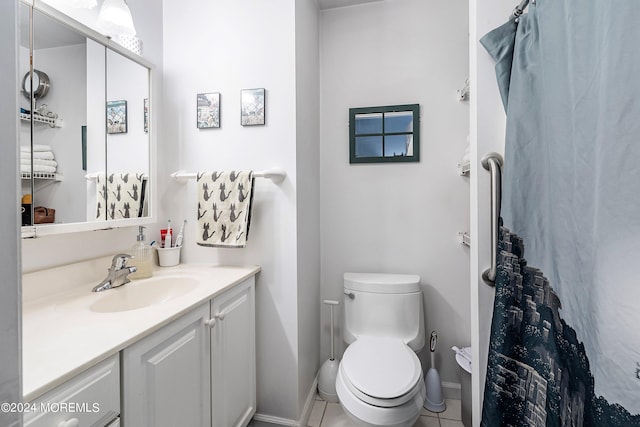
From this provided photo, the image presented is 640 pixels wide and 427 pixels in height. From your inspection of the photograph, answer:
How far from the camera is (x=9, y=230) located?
0.30 meters

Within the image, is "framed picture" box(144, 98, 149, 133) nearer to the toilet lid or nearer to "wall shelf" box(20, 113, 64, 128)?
"wall shelf" box(20, 113, 64, 128)

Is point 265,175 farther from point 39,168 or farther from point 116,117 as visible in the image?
point 39,168

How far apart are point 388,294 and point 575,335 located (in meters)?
1.12

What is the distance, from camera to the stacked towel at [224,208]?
145cm

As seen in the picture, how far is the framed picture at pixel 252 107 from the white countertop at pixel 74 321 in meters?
0.78

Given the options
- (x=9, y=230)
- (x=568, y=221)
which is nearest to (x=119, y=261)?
(x=9, y=230)

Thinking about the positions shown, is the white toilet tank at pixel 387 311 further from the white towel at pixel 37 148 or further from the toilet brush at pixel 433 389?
the white towel at pixel 37 148

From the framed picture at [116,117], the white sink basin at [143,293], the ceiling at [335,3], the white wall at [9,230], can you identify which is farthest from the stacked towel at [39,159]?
the ceiling at [335,3]

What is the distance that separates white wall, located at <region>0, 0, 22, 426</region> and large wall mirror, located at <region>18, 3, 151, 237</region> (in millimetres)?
897

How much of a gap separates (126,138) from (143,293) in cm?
72

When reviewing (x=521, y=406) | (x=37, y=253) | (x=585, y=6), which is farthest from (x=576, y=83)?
(x=37, y=253)

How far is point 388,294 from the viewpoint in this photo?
165 cm

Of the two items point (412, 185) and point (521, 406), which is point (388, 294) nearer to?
point (412, 185)

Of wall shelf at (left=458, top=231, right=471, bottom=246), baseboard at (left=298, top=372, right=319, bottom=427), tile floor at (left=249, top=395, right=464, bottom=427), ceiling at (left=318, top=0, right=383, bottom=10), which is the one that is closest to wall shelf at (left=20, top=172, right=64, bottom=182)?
tile floor at (left=249, top=395, right=464, bottom=427)
